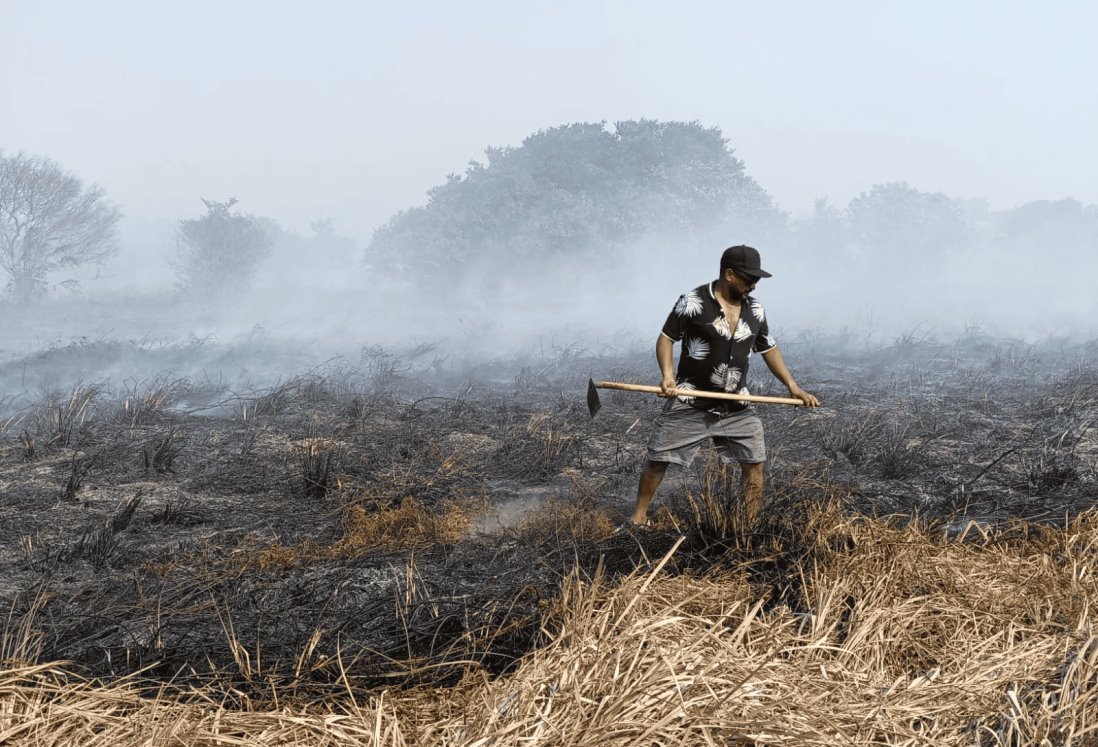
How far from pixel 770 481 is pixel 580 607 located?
2579 mm

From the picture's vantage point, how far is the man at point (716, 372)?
4547 millimetres

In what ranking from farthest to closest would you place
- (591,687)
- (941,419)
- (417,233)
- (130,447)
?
(417,233) < (941,419) < (130,447) < (591,687)

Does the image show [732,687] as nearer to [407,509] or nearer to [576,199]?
[407,509]

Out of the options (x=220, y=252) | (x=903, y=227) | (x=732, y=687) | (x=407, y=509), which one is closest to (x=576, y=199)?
(x=220, y=252)

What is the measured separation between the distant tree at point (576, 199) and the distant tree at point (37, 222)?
41.1 feet

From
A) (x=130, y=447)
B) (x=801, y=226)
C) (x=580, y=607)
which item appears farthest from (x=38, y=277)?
(x=580, y=607)

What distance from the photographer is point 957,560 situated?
378 centimetres

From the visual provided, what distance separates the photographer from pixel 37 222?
1302 inches

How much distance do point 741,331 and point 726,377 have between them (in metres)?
0.25

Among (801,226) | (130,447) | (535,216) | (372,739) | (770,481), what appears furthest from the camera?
(801,226)

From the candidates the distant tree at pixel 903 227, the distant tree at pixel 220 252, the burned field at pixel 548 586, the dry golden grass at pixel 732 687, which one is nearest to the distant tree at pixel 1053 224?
the distant tree at pixel 903 227

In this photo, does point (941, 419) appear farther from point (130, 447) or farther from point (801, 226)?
point (801, 226)

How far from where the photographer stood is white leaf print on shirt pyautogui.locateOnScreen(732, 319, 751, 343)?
4.62 metres

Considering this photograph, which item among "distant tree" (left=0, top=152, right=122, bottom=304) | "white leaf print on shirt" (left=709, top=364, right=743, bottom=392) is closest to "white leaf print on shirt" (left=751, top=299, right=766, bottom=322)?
"white leaf print on shirt" (left=709, top=364, right=743, bottom=392)
